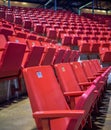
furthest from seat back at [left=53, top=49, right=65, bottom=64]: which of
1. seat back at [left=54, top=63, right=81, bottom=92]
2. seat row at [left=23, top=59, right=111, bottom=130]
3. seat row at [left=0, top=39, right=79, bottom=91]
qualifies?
seat row at [left=23, top=59, right=111, bottom=130]

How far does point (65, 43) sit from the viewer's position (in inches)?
144

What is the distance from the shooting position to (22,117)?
0.99 metres

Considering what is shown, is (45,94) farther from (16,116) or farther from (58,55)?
(58,55)

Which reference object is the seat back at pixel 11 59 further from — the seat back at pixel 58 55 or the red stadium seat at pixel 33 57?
the seat back at pixel 58 55

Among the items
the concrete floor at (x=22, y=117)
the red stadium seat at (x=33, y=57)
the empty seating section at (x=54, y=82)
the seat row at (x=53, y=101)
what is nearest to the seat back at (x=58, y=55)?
the empty seating section at (x=54, y=82)

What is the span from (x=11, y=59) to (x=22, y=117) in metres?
0.30

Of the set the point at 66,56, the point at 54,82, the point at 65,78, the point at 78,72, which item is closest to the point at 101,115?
the point at 78,72

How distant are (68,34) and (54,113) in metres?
3.26

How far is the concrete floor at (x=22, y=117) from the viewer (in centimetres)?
88

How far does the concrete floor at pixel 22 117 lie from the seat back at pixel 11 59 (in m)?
0.15

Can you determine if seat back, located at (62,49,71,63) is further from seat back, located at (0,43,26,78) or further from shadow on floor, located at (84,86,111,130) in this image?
seat back, located at (0,43,26,78)

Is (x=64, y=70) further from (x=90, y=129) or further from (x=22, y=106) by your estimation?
(x=22, y=106)

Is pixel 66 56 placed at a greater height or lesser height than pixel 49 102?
lesser

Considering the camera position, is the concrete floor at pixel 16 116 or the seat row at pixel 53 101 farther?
the concrete floor at pixel 16 116
